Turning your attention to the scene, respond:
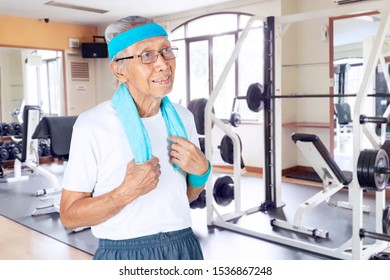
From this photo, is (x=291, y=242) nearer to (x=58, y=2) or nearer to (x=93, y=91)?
(x=58, y=2)

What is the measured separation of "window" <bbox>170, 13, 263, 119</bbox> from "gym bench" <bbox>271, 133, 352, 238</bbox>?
2.47 m

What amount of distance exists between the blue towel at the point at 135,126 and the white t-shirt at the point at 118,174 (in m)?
0.02

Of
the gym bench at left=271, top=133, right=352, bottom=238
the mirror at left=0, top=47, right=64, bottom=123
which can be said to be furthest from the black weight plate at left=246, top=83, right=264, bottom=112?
the mirror at left=0, top=47, right=64, bottom=123

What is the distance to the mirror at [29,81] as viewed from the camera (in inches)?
254

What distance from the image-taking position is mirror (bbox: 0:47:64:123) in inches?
254

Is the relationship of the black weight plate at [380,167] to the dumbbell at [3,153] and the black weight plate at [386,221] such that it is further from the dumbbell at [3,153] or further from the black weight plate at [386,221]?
the dumbbell at [3,153]

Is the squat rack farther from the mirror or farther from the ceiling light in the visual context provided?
the mirror

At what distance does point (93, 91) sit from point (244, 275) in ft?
22.3

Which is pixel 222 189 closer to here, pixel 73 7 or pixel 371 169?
pixel 371 169

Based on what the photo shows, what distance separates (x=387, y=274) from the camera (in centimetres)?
100

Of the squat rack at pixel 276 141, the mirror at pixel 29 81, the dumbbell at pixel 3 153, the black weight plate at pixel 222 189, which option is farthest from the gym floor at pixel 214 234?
the mirror at pixel 29 81

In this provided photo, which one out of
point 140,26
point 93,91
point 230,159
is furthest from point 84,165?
point 93,91

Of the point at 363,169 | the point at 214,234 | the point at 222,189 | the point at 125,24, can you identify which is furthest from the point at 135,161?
the point at 222,189

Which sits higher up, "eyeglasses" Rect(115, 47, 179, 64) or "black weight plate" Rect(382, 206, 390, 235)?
"eyeglasses" Rect(115, 47, 179, 64)
